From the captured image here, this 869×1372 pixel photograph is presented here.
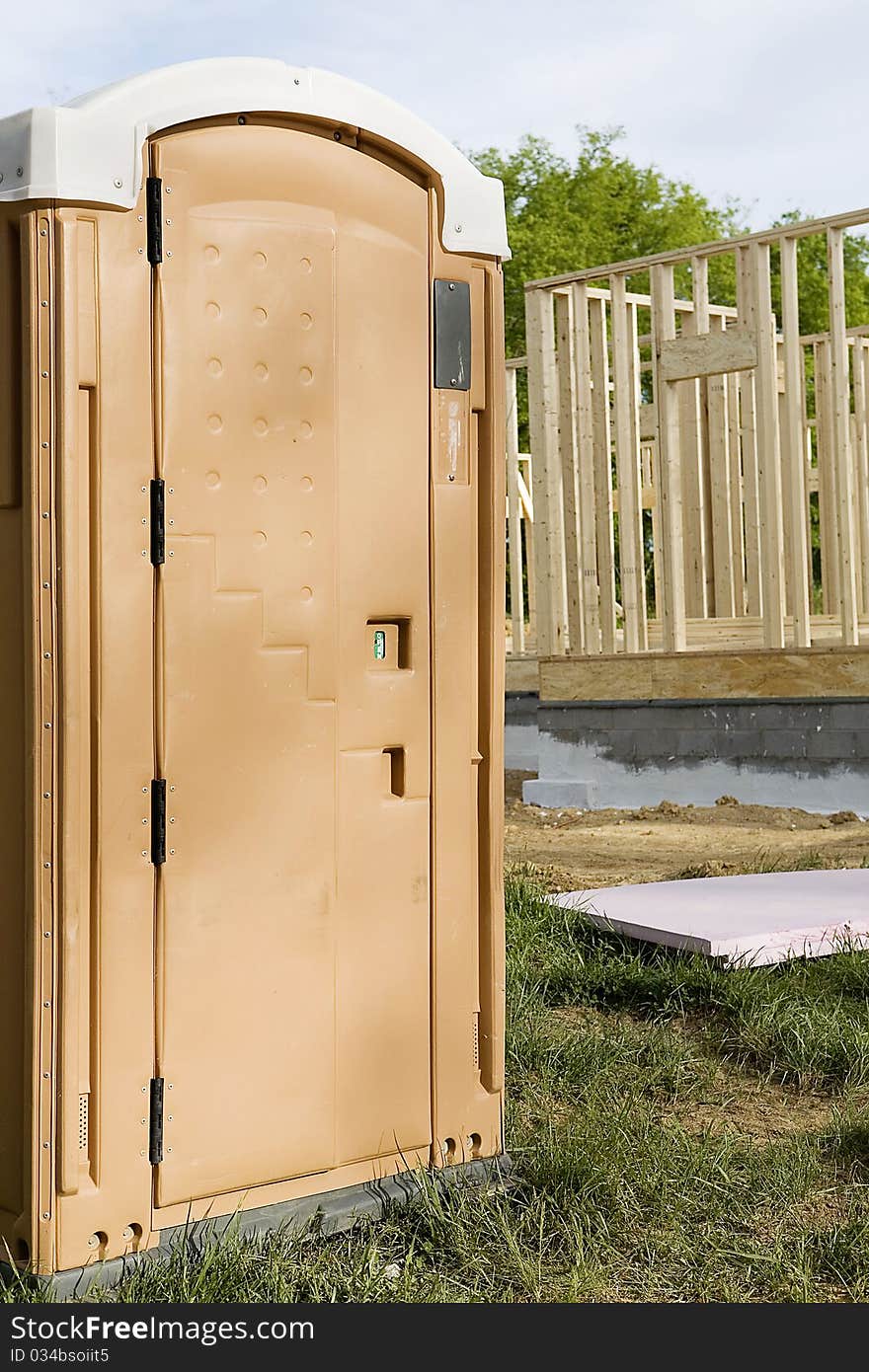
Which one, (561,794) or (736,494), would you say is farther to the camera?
(736,494)

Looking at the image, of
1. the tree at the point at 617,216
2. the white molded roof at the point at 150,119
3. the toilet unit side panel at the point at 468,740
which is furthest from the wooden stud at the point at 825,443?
the tree at the point at 617,216

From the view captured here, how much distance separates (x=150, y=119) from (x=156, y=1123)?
7.29 feet

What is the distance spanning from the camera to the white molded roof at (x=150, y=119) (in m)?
3.08

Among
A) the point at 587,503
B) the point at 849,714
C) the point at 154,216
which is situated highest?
the point at 587,503

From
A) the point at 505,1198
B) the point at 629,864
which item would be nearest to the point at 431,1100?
the point at 505,1198

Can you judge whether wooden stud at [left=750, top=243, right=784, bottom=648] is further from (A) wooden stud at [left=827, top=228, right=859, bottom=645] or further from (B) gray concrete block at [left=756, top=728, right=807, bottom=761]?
(B) gray concrete block at [left=756, top=728, right=807, bottom=761]

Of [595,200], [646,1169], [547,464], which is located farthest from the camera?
[595,200]

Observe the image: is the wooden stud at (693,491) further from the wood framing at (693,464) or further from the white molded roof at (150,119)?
the white molded roof at (150,119)

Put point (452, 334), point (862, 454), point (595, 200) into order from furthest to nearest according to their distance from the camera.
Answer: point (595, 200)
point (862, 454)
point (452, 334)

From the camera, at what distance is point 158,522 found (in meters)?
3.24

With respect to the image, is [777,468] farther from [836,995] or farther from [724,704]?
[836,995]

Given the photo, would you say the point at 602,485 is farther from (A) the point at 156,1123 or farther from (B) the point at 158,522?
(A) the point at 156,1123

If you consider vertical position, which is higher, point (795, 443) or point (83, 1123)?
point (795, 443)

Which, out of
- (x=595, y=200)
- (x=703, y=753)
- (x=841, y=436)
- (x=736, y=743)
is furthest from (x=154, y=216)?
(x=595, y=200)
